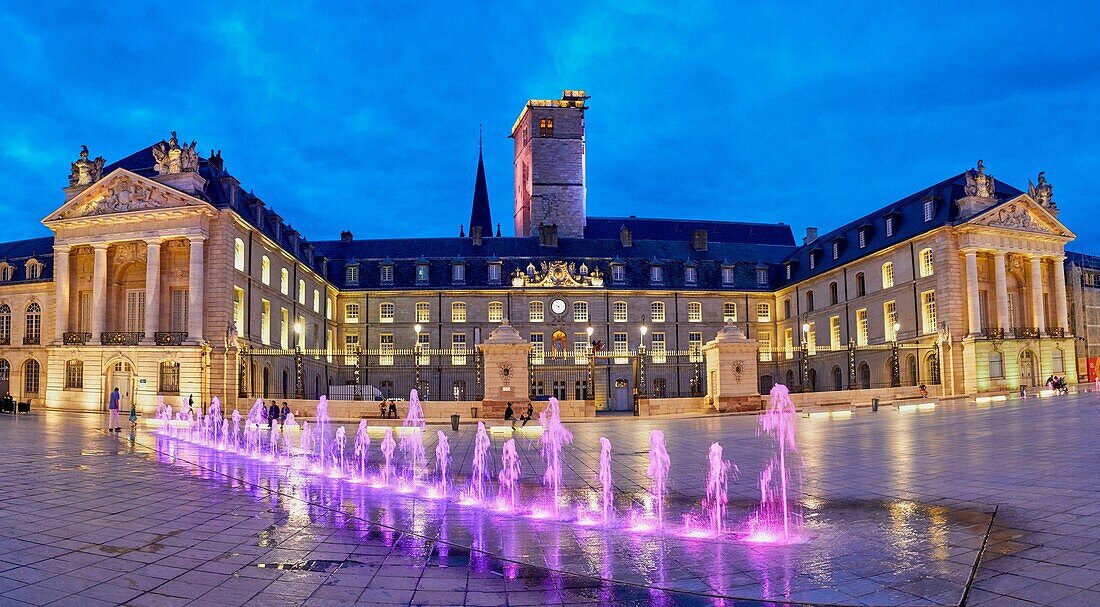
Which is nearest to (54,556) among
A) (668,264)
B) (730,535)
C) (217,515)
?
(217,515)

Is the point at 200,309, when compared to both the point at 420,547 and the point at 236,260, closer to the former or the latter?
the point at 236,260

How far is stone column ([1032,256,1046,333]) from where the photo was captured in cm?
4778

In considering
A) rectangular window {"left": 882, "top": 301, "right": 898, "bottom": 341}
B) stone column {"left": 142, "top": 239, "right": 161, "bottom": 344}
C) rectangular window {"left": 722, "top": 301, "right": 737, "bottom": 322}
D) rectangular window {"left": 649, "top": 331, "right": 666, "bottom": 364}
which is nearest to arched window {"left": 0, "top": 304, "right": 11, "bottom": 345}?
stone column {"left": 142, "top": 239, "right": 161, "bottom": 344}

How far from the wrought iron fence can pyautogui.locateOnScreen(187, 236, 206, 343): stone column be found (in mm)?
3040

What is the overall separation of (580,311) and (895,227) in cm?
2306

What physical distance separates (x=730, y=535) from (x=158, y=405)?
34.7 metres

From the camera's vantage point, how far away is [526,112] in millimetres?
77312

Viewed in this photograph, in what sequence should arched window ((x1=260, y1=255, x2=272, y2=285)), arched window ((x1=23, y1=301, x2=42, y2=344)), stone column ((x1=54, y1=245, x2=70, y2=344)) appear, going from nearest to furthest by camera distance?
stone column ((x1=54, y1=245, x2=70, y2=344)) < arched window ((x1=260, y1=255, x2=272, y2=285)) < arched window ((x1=23, y1=301, x2=42, y2=344))

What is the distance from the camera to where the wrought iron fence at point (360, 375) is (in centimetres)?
4050

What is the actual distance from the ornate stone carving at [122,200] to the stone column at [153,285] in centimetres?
201

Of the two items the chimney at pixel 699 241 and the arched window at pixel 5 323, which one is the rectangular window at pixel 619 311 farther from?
the arched window at pixel 5 323

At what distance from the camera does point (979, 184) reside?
46188mm

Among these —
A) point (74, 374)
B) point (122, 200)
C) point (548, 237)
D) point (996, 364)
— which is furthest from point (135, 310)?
point (996, 364)

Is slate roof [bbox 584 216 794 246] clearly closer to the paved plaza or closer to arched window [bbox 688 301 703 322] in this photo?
arched window [bbox 688 301 703 322]
